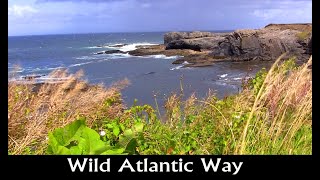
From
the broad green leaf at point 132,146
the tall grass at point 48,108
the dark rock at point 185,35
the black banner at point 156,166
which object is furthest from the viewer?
the dark rock at point 185,35

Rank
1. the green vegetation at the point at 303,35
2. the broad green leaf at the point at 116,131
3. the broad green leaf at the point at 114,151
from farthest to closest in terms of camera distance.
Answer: the green vegetation at the point at 303,35 < the broad green leaf at the point at 116,131 < the broad green leaf at the point at 114,151

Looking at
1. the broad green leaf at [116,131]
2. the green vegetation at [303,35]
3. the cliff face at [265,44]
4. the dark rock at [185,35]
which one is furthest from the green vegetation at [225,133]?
the dark rock at [185,35]

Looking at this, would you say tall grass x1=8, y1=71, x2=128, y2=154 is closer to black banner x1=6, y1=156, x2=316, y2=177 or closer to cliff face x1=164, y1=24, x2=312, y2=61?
black banner x1=6, y1=156, x2=316, y2=177

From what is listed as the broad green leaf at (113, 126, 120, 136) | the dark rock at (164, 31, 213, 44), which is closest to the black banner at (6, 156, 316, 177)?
the broad green leaf at (113, 126, 120, 136)

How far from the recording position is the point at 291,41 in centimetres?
5191

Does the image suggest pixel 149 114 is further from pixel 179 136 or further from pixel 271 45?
pixel 271 45

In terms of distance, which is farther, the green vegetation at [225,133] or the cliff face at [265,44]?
the cliff face at [265,44]

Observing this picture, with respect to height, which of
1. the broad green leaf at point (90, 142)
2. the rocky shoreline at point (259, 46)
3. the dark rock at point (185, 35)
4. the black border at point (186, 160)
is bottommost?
the black border at point (186, 160)

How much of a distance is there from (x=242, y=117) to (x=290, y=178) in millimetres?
1024

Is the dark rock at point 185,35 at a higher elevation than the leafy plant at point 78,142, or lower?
higher

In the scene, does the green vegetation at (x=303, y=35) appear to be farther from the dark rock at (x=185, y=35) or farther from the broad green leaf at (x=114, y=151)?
the broad green leaf at (x=114, y=151)

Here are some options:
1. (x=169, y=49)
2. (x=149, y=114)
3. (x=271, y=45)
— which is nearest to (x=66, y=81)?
(x=149, y=114)

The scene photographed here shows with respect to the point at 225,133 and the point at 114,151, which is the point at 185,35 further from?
the point at 114,151

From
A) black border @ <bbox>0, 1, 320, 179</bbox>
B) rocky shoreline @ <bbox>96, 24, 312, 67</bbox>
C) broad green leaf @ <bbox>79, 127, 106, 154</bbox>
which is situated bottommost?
black border @ <bbox>0, 1, 320, 179</bbox>
